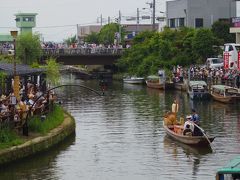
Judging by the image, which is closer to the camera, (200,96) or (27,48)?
(200,96)

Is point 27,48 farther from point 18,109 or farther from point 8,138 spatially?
point 8,138

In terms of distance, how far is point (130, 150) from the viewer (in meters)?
40.6

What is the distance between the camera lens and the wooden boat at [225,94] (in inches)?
2640

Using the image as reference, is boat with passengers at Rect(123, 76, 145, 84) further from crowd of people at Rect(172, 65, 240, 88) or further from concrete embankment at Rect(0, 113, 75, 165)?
concrete embankment at Rect(0, 113, 75, 165)

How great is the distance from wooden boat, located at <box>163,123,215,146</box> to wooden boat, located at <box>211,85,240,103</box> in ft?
73.4

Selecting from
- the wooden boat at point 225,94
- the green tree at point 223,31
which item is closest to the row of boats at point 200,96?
the wooden boat at point 225,94

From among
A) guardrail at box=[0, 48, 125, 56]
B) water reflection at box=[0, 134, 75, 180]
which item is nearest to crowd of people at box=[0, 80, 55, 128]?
water reflection at box=[0, 134, 75, 180]

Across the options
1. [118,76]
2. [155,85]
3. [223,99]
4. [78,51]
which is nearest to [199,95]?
[223,99]

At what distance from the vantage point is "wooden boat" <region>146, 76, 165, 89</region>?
88963 mm

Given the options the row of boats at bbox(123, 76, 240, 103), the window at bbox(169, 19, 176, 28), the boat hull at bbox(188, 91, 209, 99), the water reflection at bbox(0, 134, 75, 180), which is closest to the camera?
the water reflection at bbox(0, 134, 75, 180)

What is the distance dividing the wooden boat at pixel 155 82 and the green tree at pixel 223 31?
50.7 ft

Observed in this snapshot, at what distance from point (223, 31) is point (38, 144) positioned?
71.7m

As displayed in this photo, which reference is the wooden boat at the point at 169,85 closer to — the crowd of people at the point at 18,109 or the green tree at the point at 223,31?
the green tree at the point at 223,31

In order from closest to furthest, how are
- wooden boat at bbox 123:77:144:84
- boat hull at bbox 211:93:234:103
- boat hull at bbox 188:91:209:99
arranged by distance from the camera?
boat hull at bbox 211:93:234:103 → boat hull at bbox 188:91:209:99 → wooden boat at bbox 123:77:144:84
